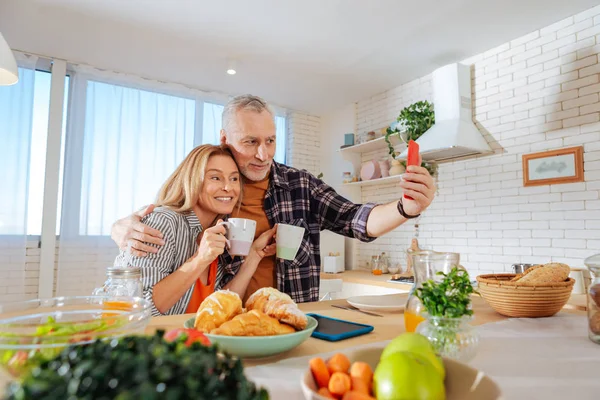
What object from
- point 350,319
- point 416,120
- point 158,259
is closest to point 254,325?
point 350,319

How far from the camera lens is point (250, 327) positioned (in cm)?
77

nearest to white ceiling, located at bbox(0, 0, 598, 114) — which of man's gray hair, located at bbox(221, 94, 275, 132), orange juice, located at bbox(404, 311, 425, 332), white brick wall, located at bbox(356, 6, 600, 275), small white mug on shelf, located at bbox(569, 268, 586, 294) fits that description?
white brick wall, located at bbox(356, 6, 600, 275)

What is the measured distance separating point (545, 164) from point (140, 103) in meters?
3.90

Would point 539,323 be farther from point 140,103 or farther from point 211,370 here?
point 140,103

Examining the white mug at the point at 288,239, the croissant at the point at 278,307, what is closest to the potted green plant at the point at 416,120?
the white mug at the point at 288,239

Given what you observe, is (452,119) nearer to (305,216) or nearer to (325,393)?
(305,216)

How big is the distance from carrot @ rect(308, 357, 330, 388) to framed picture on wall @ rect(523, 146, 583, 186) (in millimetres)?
3107

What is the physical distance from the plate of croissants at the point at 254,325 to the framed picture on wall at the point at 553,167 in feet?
9.43

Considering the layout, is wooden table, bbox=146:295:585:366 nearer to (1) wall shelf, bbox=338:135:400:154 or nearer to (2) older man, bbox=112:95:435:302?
(2) older man, bbox=112:95:435:302

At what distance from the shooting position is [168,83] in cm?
432

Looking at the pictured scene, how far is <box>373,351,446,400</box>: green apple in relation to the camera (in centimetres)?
46

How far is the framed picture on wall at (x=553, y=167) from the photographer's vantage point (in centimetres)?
287

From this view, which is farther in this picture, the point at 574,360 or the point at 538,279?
the point at 538,279

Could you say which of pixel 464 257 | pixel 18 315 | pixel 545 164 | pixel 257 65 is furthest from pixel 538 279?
pixel 257 65
